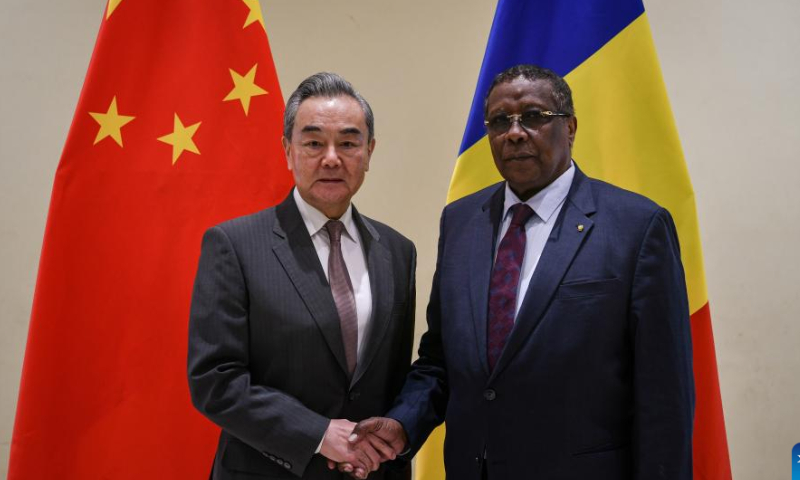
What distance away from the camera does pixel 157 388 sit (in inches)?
80.3

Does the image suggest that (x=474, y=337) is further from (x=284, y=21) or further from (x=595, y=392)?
(x=284, y=21)

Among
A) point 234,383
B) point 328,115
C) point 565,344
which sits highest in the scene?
point 328,115

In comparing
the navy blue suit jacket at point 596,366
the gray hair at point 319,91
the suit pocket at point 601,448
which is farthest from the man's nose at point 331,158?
the suit pocket at point 601,448

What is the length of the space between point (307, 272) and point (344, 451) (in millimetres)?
398

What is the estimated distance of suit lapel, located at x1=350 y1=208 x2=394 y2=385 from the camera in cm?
151

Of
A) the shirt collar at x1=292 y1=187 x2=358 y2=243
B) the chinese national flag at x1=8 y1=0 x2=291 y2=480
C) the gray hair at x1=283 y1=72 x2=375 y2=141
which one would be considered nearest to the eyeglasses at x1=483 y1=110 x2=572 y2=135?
the gray hair at x1=283 y1=72 x2=375 y2=141

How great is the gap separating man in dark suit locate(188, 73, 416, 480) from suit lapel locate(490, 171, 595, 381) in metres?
0.33

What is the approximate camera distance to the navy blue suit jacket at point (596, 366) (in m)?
1.33

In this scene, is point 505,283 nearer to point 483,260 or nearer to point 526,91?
point 483,260

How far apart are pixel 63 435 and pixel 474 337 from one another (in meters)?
1.32

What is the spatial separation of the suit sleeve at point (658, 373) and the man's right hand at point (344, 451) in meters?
0.55

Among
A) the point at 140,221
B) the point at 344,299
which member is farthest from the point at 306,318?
the point at 140,221

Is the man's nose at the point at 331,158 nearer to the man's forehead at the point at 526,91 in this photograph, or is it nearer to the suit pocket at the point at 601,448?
the man's forehead at the point at 526,91

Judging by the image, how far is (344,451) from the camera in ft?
4.64
